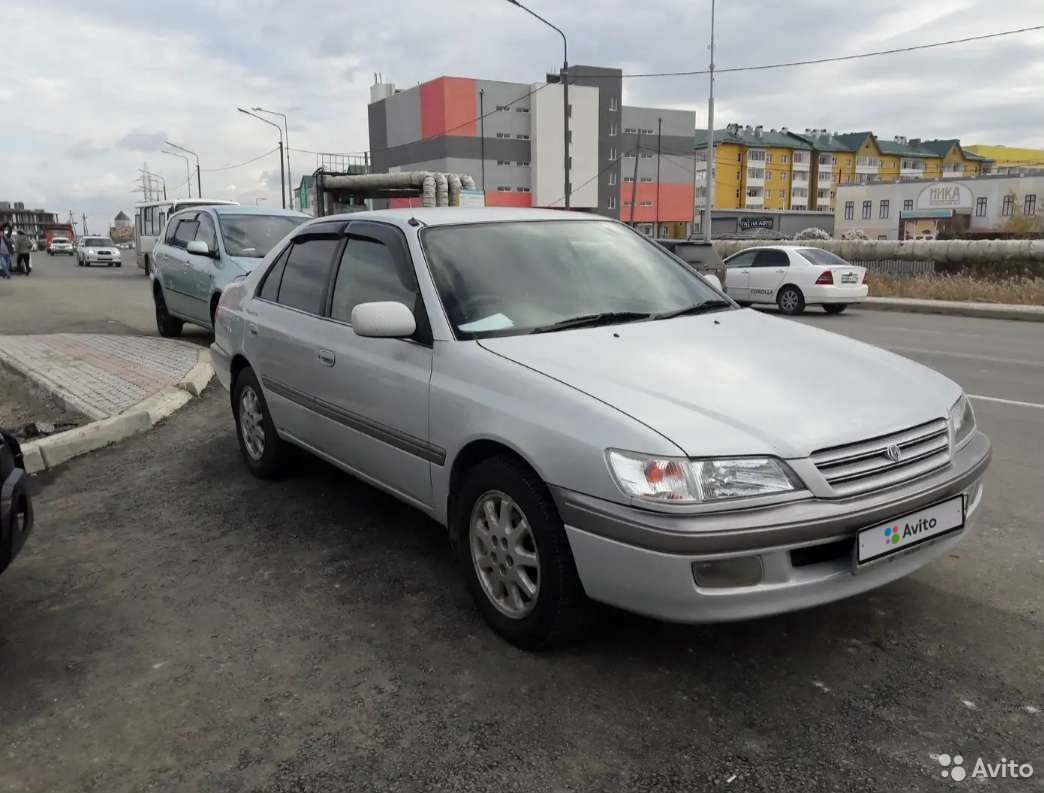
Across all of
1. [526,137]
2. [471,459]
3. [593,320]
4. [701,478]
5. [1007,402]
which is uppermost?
[526,137]

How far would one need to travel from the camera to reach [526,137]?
80812 millimetres

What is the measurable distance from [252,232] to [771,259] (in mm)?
11282

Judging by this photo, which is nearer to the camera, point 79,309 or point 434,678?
point 434,678

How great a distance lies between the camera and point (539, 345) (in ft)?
10.9

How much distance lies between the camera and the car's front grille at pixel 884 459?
2.70 meters

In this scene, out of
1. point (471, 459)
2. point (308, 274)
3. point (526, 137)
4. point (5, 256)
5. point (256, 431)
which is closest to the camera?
point (471, 459)

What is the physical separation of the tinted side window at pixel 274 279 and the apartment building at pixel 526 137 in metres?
70.0

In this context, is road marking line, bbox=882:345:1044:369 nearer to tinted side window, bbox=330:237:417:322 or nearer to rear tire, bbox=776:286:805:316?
rear tire, bbox=776:286:805:316

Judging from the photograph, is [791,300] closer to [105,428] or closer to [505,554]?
[105,428]

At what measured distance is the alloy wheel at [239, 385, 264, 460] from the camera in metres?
5.21

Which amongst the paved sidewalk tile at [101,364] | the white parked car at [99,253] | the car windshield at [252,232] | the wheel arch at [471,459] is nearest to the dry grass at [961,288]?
the car windshield at [252,232]

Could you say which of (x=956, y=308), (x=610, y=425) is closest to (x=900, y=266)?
(x=956, y=308)

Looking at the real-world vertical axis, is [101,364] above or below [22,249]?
below

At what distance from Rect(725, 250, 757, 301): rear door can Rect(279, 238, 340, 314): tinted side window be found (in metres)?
14.7
